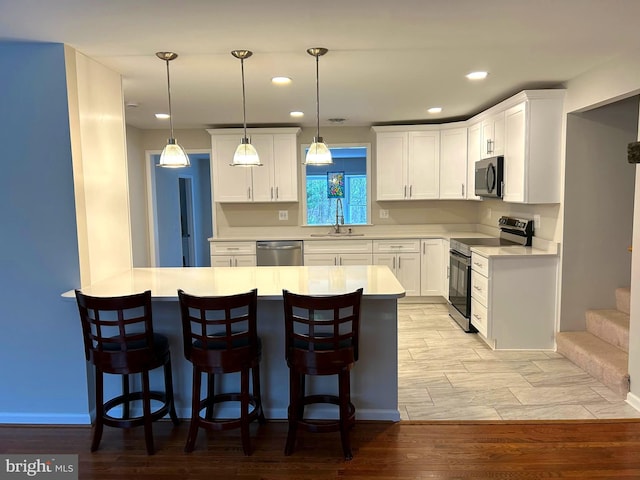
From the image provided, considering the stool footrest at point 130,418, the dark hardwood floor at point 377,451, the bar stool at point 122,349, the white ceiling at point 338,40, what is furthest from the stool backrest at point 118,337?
the white ceiling at point 338,40

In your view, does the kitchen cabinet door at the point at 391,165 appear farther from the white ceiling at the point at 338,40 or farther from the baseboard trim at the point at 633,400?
the baseboard trim at the point at 633,400

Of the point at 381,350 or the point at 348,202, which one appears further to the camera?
the point at 348,202

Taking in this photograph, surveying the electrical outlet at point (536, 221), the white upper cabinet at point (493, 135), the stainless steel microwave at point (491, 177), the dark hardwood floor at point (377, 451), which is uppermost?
the white upper cabinet at point (493, 135)

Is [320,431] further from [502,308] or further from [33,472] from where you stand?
[502,308]

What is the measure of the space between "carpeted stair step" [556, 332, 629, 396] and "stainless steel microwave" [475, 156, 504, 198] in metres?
1.45

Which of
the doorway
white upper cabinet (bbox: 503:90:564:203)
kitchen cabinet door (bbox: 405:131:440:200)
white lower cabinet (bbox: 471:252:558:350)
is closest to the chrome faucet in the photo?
kitchen cabinet door (bbox: 405:131:440:200)

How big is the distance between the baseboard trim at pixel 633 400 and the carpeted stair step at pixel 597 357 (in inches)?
2.2

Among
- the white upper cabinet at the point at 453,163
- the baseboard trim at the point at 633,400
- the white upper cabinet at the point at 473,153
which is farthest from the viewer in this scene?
the white upper cabinet at the point at 453,163

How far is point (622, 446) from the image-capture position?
8.59 ft

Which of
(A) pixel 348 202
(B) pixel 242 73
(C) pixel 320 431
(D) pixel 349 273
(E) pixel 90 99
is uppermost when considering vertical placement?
(B) pixel 242 73

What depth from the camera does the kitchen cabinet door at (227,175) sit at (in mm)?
5695

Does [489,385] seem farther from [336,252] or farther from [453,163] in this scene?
[453,163]

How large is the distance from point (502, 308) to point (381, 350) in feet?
5.67

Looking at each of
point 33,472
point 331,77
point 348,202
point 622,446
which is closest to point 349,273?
point 331,77
